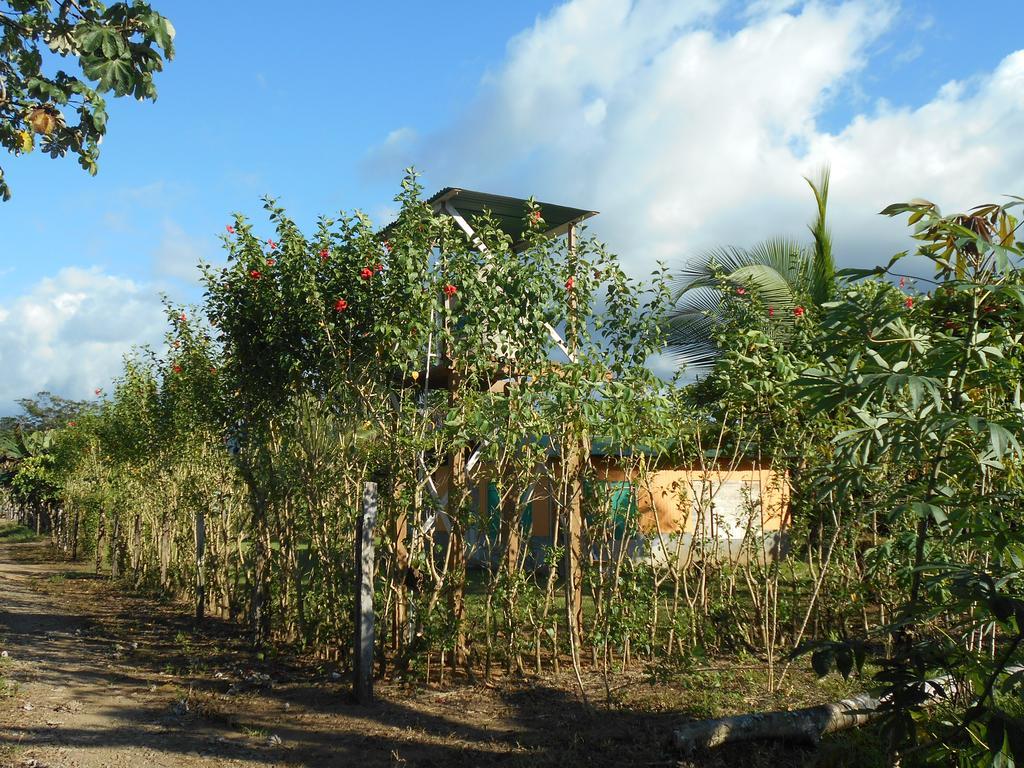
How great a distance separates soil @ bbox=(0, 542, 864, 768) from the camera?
17.4 feet

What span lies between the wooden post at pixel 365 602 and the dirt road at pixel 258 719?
0.62 feet

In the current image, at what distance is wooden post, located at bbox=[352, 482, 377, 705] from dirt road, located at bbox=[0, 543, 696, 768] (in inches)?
7.5

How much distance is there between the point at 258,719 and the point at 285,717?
0.19 metres

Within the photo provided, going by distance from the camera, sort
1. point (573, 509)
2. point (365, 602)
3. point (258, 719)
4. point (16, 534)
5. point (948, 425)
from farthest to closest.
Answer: point (16, 534) < point (573, 509) < point (365, 602) < point (258, 719) < point (948, 425)

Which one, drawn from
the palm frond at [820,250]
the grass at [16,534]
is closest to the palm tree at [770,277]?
the palm frond at [820,250]

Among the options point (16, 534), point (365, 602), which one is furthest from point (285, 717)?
point (16, 534)

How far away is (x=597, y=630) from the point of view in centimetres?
681

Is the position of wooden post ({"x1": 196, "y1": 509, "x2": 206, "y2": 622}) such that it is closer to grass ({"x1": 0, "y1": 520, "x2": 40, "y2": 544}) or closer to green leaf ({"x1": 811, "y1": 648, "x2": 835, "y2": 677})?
green leaf ({"x1": 811, "y1": 648, "x2": 835, "y2": 677})

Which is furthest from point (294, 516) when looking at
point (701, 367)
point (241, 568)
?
point (701, 367)

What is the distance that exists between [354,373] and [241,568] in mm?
3543

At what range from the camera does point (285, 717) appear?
6.26 m

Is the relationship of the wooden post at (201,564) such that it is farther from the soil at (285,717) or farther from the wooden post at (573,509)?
the wooden post at (573,509)

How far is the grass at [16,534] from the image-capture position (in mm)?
32969

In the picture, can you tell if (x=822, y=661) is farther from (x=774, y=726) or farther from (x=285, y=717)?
(x=285, y=717)
